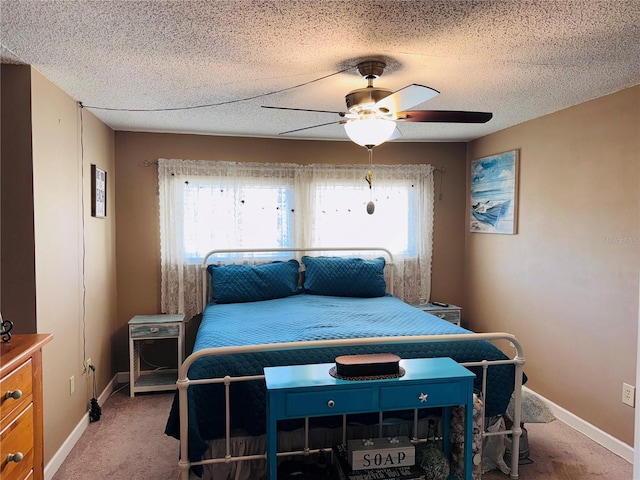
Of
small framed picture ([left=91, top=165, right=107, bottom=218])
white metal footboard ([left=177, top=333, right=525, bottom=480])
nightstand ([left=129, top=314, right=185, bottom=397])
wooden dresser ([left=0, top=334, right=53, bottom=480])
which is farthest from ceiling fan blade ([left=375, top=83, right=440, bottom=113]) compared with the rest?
nightstand ([left=129, top=314, right=185, bottom=397])

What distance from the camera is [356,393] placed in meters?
1.93

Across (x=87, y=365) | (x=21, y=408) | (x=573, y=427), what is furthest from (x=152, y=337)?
(x=573, y=427)

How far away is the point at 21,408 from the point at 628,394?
10.2ft

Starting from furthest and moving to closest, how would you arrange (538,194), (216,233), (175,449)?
(216,233) < (538,194) < (175,449)

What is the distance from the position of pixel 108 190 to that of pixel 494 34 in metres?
3.13

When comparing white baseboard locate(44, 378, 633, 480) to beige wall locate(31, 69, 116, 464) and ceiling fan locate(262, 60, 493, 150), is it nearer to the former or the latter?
beige wall locate(31, 69, 116, 464)

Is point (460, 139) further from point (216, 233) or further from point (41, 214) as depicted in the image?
point (41, 214)

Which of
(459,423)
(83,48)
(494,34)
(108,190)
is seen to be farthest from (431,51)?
(108,190)

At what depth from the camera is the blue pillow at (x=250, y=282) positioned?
12.3 ft

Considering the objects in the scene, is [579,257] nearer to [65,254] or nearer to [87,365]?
[65,254]

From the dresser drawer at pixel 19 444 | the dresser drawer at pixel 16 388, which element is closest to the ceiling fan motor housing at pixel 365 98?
the dresser drawer at pixel 16 388

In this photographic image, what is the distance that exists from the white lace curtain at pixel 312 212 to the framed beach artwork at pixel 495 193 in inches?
17.2

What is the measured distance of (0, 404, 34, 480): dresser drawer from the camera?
1409 mm

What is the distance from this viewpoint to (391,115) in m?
2.31
